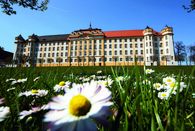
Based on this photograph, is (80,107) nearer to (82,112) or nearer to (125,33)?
(82,112)

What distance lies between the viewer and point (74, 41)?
79.3 meters

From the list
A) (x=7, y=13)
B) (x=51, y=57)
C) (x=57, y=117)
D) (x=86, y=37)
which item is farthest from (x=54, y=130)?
(x=51, y=57)

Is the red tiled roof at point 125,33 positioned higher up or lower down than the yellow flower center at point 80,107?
higher up

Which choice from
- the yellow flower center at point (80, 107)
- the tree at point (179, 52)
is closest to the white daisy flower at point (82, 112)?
the yellow flower center at point (80, 107)

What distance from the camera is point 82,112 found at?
1.40ft

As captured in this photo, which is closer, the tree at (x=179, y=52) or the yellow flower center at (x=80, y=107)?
the yellow flower center at (x=80, y=107)

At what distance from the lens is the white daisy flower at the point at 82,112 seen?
395mm

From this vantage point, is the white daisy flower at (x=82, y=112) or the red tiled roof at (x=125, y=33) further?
the red tiled roof at (x=125, y=33)

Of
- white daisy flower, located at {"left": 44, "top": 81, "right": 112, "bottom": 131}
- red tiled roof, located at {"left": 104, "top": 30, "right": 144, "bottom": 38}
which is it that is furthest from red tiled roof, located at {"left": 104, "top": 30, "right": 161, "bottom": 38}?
white daisy flower, located at {"left": 44, "top": 81, "right": 112, "bottom": 131}

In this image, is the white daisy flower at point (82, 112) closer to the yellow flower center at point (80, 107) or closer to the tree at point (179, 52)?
the yellow flower center at point (80, 107)

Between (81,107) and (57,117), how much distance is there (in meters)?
0.06

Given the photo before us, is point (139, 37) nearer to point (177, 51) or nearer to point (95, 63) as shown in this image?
point (177, 51)

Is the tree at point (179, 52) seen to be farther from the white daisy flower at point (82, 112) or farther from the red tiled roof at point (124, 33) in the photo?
the white daisy flower at point (82, 112)

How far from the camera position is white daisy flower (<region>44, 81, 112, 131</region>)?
395 millimetres
